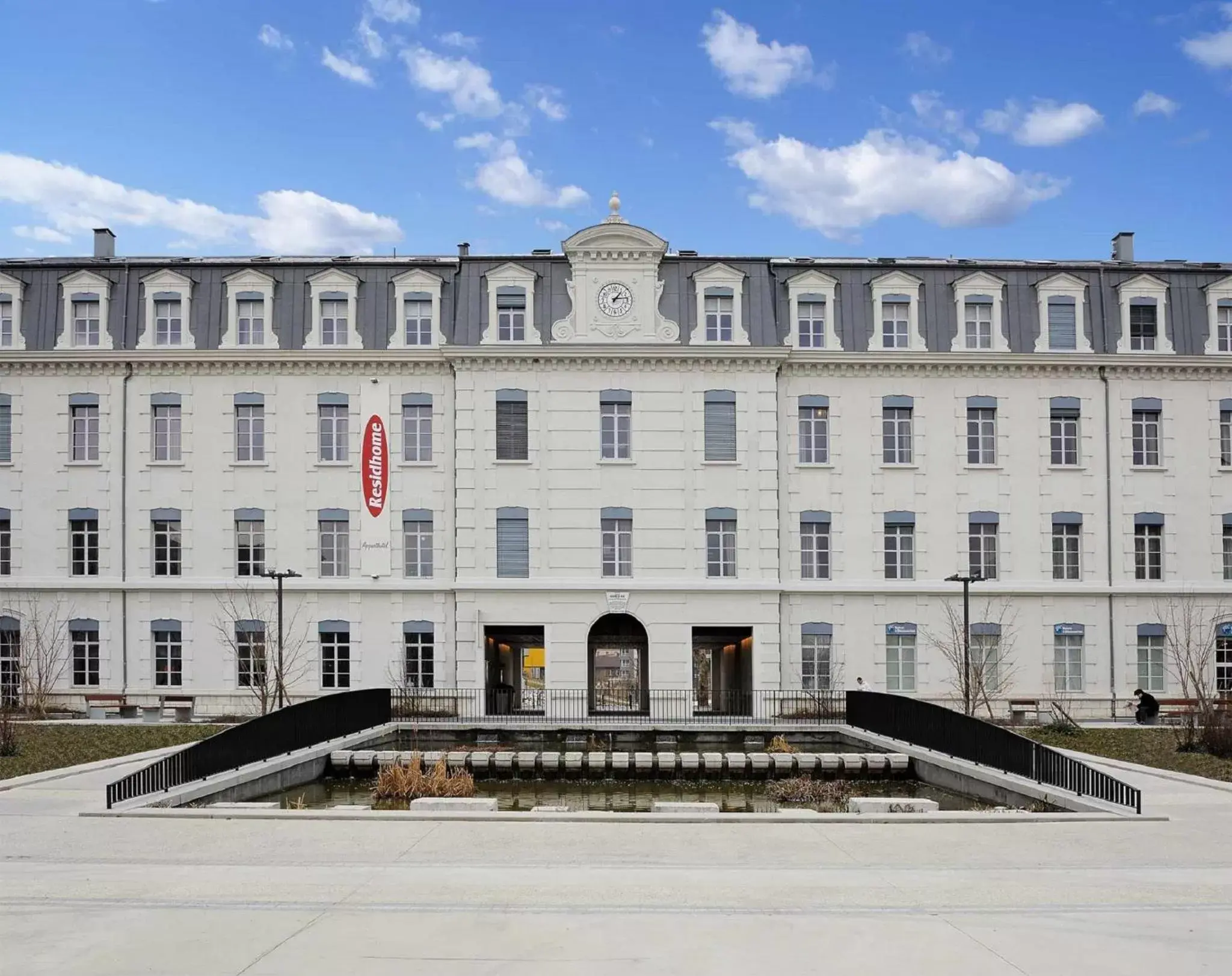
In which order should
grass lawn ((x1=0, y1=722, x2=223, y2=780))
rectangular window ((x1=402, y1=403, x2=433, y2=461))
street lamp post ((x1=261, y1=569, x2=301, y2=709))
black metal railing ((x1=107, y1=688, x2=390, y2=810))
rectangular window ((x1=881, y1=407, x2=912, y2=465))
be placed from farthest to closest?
1. rectangular window ((x1=881, y1=407, x2=912, y2=465))
2. rectangular window ((x1=402, y1=403, x2=433, y2=461))
3. street lamp post ((x1=261, y1=569, x2=301, y2=709))
4. grass lawn ((x1=0, y1=722, x2=223, y2=780))
5. black metal railing ((x1=107, y1=688, x2=390, y2=810))

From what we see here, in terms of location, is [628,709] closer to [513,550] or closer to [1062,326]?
[513,550]

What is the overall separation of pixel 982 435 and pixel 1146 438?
200 inches

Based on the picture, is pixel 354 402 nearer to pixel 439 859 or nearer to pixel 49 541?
pixel 49 541

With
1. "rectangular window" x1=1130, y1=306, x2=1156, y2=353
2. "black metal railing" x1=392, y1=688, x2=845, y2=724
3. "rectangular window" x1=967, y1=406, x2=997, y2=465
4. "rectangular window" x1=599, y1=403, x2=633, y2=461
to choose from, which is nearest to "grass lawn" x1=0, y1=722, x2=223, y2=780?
"black metal railing" x1=392, y1=688, x2=845, y2=724

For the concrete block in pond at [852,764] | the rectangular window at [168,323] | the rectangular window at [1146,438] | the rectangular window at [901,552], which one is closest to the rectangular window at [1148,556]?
the rectangular window at [1146,438]

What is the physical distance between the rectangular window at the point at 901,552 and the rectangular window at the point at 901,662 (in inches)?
72.1

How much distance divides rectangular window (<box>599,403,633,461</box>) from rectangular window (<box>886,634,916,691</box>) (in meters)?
9.63

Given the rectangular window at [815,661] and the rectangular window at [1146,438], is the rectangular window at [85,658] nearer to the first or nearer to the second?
the rectangular window at [815,661]

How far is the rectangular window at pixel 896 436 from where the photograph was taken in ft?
120

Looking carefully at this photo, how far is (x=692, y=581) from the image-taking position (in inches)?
1387

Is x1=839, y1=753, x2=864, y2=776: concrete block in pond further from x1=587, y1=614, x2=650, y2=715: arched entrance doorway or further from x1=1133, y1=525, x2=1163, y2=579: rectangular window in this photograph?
x1=1133, y1=525, x2=1163, y2=579: rectangular window

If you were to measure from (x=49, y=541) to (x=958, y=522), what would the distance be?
27.4 meters

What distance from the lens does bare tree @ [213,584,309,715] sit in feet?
116

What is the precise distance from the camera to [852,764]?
24.0 meters
